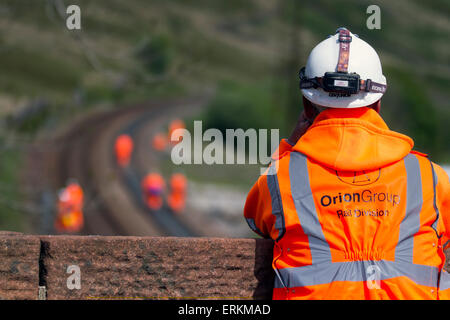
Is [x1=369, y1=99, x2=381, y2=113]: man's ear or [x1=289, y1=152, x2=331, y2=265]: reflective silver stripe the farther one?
[x1=369, y1=99, x2=381, y2=113]: man's ear

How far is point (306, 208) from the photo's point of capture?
3184 millimetres

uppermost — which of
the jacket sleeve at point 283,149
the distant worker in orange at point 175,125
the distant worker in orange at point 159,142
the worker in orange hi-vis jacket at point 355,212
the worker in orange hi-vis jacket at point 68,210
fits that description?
the distant worker in orange at point 175,125

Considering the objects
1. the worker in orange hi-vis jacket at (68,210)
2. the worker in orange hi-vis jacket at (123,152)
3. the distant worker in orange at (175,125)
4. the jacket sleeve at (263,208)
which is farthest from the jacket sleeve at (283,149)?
the distant worker in orange at (175,125)

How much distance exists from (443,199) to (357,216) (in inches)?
16.9

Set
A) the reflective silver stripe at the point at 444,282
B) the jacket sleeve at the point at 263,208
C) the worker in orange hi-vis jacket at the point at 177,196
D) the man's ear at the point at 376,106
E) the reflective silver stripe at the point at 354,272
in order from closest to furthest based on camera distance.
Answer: the reflective silver stripe at the point at 354,272 → the reflective silver stripe at the point at 444,282 → the jacket sleeve at the point at 263,208 → the man's ear at the point at 376,106 → the worker in orange hi-vis jacket at the point at 177,196

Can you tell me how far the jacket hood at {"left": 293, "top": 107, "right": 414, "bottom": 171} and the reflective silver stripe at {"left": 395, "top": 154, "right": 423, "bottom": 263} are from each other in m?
0.11

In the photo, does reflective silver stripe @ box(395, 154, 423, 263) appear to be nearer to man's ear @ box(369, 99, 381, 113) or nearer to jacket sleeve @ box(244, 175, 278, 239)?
man's ear @ box(369, 99, 381, 113)

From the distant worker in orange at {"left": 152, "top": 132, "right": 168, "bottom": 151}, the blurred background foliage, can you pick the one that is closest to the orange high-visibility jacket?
the blurred background foliage

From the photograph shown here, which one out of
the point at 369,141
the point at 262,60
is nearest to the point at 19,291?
the point at 369,141

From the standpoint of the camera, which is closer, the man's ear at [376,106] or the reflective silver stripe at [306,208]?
the reflective silver stripe at [306,208]

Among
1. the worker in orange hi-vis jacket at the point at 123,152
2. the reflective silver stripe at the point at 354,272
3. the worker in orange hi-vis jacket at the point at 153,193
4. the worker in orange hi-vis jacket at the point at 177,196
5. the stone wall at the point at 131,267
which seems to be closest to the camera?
the reflective silver stripe at the point at 354,272

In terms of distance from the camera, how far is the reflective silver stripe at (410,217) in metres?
3.14

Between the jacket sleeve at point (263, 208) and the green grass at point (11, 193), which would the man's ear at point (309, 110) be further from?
the green grass at point (11, 193)

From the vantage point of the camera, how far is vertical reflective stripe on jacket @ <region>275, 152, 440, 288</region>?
122 inches
